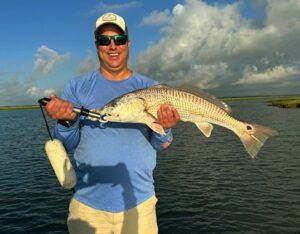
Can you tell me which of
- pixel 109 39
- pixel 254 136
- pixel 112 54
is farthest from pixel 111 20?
pixel 254 136

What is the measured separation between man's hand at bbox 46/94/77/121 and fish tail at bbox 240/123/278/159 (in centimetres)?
292

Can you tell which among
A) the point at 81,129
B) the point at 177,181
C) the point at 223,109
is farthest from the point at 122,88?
the point at 177,181


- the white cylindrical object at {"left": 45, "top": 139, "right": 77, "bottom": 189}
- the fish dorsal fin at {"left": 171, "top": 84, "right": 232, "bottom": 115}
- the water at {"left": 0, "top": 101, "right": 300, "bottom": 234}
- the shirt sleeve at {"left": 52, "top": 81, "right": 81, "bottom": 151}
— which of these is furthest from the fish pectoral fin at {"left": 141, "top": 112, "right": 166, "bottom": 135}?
the water at {"left": 0, "top": 101, "right": 300, "bottom": 234}

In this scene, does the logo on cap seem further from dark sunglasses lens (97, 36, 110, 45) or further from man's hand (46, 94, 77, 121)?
man's hand (46, 94, 77, 121)

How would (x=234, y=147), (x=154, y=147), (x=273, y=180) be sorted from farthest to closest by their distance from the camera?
(x=234, y=147)
(x=273, y=180)
(x=154, y=147)

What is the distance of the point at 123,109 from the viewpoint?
5.78m

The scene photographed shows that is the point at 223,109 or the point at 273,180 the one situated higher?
the point at 223,109

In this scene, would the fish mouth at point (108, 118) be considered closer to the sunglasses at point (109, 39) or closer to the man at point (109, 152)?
the man at point (109, 152)

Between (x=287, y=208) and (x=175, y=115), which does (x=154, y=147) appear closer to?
(x=175, y=115)

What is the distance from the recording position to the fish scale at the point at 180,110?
581 cm

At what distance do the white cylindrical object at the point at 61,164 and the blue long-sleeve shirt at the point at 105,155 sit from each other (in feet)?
0.56

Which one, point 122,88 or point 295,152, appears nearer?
point 122,88

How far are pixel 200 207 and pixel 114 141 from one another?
13.0m

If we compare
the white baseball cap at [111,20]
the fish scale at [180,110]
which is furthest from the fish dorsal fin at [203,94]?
the white baseball cap at [111,20]
